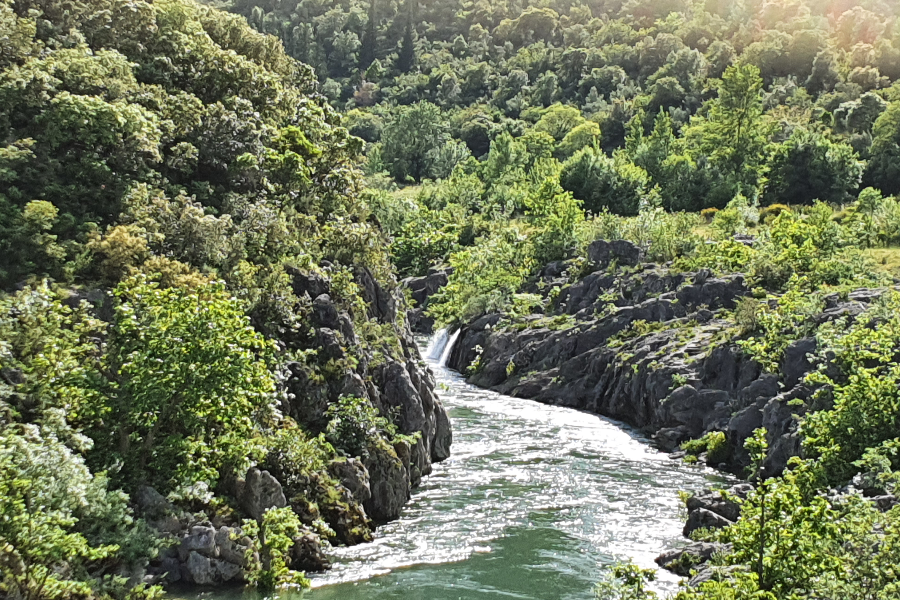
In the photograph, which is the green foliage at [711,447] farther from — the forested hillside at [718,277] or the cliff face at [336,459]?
the cliff face at [336,459]

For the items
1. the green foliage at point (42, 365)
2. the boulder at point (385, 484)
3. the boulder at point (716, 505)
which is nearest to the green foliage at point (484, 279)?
the boulder at point (385, 484)

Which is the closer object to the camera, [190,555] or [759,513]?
[759,513]

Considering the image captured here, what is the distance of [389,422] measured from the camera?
3484 centimetres

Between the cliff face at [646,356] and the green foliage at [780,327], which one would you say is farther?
the green foliage at [780,327]

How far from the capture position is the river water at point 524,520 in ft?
85.1

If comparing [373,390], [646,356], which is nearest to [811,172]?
[646,356]

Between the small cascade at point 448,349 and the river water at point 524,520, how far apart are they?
21.6 meters

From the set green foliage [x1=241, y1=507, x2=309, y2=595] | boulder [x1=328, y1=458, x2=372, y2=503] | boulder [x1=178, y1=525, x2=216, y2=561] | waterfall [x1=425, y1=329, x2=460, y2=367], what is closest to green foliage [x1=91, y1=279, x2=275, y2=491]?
boulder [x1=178, y1=525, x2=216, y2=561]

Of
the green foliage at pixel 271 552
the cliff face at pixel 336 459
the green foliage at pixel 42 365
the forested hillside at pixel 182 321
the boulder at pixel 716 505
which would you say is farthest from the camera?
the boulder at pixel 716 505

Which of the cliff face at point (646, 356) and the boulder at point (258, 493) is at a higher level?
the cliff face at point (646, 356)

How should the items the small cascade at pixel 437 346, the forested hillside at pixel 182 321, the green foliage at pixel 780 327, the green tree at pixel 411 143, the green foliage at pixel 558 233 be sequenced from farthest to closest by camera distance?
the green tree at pixel 411 143 → the green foliage at pixel 558 233 → the small cascade at pixel 437 346 → the green foliage at pixel 780 327 → the forested hillside at pixel 182 321

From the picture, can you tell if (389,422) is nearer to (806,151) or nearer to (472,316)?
(472,316)

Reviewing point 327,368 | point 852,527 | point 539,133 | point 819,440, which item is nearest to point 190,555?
point 327,368

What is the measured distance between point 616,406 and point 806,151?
50339mm
